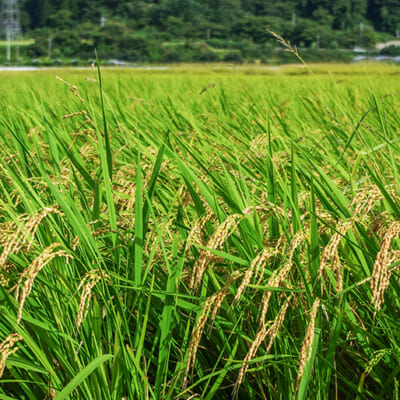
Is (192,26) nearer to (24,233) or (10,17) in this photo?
(10,17)

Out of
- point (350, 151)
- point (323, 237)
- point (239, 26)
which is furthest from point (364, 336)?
point (239, 26)

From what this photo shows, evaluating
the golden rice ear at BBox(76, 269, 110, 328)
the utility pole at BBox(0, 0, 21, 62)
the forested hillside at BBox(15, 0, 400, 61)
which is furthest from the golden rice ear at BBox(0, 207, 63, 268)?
the utility pole at BBox(0, 0, 21, 62)

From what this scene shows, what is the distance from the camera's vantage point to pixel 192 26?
4291 cm

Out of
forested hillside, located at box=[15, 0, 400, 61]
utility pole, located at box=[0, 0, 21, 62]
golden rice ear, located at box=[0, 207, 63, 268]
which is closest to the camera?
golden rice ear, located at box=[0, 207, 63, 268]

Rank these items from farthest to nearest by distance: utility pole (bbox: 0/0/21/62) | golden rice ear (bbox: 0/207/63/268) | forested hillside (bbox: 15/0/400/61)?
utility pole (bbox: 0/0/21/62), forested hillside (bbox: 15/0/400/61), golden rice ear (bbox: 0/207/63/268)

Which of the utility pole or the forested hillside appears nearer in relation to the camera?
the forested hillside

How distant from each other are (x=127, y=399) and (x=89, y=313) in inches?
7.0

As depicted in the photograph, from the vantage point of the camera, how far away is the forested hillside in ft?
103

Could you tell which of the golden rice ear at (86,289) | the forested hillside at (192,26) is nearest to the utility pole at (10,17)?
the forested hillside at (192,26)

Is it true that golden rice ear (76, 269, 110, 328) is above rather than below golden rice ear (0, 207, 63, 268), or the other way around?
below

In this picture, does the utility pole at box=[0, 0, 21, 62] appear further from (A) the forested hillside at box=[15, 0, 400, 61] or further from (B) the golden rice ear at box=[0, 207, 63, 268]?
(B) the golden rice ear at box=[0, 207, 63, 268]

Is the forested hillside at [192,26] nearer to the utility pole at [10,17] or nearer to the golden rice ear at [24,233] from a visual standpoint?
the utility pole at [10,17]

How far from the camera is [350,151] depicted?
2.20 metres

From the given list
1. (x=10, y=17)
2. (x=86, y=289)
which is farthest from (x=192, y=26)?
(x=86, y=289)
